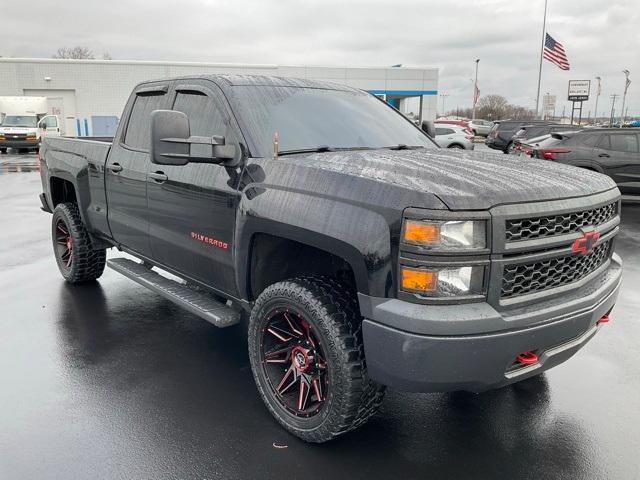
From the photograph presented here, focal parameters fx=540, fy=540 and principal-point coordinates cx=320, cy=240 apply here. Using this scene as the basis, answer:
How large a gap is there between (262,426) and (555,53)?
1259 inches

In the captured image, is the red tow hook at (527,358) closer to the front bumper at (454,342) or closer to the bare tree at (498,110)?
the front bumper at (454,342)

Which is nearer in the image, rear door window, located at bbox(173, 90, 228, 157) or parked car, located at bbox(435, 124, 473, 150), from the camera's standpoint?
rear door window, located at bbox(173, 90, 228, 157)

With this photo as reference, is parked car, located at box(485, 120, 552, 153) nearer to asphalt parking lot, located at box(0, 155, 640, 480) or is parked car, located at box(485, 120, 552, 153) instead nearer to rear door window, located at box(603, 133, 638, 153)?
rear door window, located at box(603, 133, 638, 153)

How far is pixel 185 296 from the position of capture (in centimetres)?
384

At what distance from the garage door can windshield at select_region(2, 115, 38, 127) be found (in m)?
11.7

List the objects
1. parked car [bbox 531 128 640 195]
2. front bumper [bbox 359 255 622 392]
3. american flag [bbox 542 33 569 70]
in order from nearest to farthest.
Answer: front bumper [bbox 359 255 622 392], parked car [bbox 531 128 640 195], american flag [bbox 542 33 569 70]

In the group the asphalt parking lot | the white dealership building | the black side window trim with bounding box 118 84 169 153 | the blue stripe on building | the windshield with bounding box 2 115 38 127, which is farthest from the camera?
the blue stripe on building

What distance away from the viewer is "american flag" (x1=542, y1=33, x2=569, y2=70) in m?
29.6

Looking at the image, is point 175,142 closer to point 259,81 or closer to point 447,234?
point 259,81

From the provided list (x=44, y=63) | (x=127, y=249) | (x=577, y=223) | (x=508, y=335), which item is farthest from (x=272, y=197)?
(x=44, y=63)

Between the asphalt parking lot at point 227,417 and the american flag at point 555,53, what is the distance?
94.5ft

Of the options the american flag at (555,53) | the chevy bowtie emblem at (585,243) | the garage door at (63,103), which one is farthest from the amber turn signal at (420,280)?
the garage door at (63,103)

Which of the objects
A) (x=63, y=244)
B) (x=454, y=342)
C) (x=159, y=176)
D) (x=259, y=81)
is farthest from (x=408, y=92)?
(x=454, y=342)

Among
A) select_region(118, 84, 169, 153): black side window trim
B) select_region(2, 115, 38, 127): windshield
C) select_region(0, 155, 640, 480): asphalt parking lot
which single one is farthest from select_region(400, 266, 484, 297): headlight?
select_region(2, 115, 38, 127): windshield
